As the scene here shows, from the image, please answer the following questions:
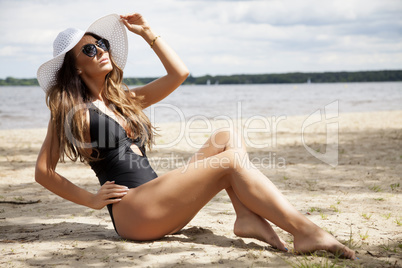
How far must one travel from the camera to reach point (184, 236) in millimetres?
3359

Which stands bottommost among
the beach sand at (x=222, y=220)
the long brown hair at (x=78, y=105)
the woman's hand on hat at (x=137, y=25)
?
the beach sand at (x=222, y=220)

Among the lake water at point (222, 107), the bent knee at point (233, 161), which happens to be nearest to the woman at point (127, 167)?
the bent knee at point (233, 161)

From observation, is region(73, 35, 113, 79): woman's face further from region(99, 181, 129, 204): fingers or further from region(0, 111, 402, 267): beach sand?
region(0, 111, 402, 267): beach sand

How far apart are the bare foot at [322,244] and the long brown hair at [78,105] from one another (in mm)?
1413

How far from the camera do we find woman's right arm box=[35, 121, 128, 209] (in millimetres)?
2928

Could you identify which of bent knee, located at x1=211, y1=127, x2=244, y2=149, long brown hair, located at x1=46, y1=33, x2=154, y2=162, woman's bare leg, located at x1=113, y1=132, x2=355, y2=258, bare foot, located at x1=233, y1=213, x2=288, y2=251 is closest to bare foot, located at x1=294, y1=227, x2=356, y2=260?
woman's bare leg, located at x1=113, y1=132, x2=355, y2=258

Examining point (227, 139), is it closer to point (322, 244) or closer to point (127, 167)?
point (127, 167)

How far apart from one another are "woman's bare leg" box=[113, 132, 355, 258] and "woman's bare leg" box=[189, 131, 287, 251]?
4.2 inches

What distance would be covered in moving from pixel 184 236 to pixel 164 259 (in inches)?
23.1

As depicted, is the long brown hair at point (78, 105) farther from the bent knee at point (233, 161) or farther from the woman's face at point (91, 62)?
the bent knee at point (233, 161)

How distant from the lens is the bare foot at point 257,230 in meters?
2.96

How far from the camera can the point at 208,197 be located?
2.98 m

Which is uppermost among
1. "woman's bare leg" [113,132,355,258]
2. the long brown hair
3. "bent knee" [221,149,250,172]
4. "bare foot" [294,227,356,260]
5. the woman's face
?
the woman's face

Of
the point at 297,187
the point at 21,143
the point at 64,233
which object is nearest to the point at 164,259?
the point at 64,233
